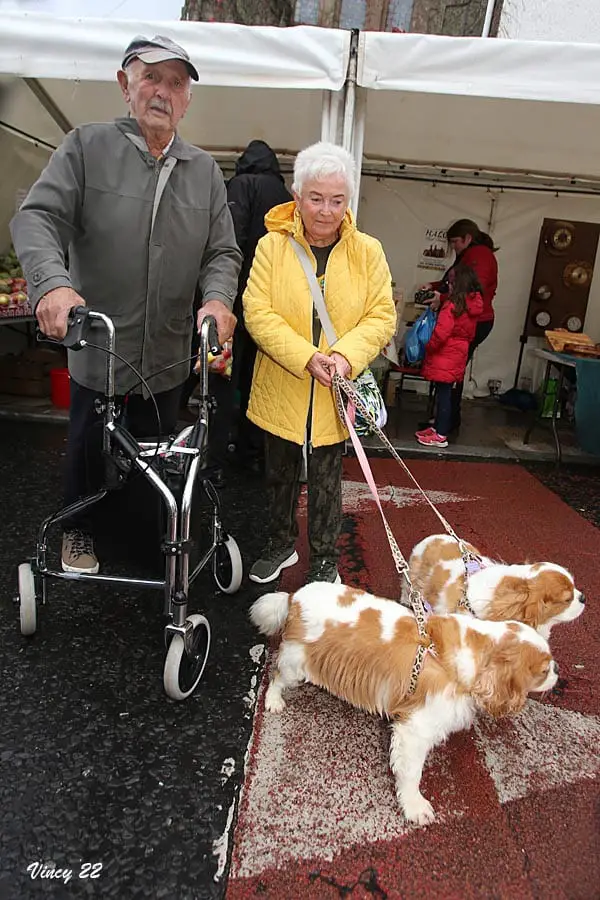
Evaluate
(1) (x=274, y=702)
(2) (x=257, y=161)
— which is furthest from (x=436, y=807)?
(2) (x=257, y=161)

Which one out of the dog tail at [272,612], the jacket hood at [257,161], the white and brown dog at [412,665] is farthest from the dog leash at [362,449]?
the jacket hood at [257,161]

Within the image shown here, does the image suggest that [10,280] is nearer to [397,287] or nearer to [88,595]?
[88,595]

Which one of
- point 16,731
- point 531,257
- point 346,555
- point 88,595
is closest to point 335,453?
point 346,555

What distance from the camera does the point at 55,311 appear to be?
6.77 feet

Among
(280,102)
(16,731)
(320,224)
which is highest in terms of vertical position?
(280,102)

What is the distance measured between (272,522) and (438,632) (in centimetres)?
142

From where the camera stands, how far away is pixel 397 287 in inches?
335

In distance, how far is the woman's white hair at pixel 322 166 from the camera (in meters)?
2.52

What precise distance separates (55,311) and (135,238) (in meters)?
0.66

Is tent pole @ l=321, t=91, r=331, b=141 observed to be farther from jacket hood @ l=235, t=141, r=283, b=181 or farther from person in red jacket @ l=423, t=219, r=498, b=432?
person in red jacket @ l=423, t=219, r=498, b=432

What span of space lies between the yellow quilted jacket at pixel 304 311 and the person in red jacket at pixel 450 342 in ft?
11.4

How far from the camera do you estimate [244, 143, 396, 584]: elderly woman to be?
262 centimetres

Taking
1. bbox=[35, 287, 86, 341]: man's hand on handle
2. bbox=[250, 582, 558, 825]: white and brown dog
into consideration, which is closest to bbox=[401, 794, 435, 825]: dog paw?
bbox=[250, 582, 558, 825]: white and brown dog

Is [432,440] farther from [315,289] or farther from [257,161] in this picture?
[315,289]
